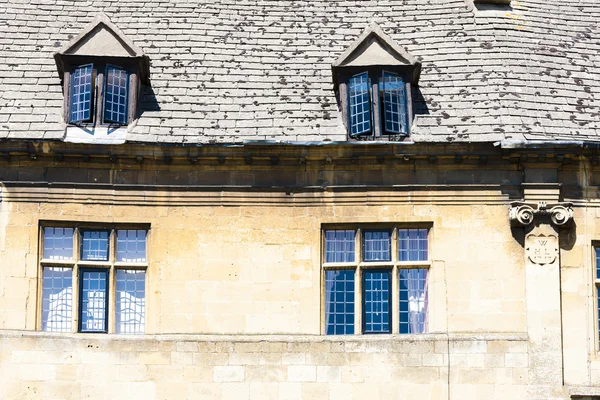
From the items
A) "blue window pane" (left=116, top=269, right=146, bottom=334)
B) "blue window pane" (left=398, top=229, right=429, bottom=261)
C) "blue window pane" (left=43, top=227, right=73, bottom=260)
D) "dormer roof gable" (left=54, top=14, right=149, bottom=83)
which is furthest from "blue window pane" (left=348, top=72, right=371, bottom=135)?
"blue window pane" (left=43, top=227, right=73, bottom=260)

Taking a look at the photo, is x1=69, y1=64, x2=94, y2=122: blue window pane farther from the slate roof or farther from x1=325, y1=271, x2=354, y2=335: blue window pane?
x1=325, y1=271, x2=354, y2=335: blue window pane

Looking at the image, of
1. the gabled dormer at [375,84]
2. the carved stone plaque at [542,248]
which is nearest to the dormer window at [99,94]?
the gabled dormer at [375,84]

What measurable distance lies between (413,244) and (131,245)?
16.1ft

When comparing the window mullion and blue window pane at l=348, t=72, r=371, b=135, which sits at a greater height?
blue window pane at l=348, t=72, r=371, b=135

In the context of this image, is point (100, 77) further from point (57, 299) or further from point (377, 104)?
point (377, 104)

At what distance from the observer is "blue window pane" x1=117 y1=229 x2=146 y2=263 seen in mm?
22328

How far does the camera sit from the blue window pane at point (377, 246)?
2234cm

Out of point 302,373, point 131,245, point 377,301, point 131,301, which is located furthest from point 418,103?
point 131,301

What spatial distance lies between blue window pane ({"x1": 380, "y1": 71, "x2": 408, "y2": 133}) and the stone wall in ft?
12.6

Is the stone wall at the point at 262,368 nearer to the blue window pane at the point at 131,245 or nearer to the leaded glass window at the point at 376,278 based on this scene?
the leaded glass window at the point at 376,278

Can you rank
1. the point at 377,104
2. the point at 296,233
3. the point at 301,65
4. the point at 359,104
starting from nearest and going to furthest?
the point at 296,233
the point at 377,104
the point at 359,104
the point at 301,65

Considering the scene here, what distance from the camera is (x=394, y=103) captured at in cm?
2305

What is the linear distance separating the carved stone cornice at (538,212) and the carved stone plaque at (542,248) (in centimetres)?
27

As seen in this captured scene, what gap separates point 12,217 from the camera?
22188 millimetres
